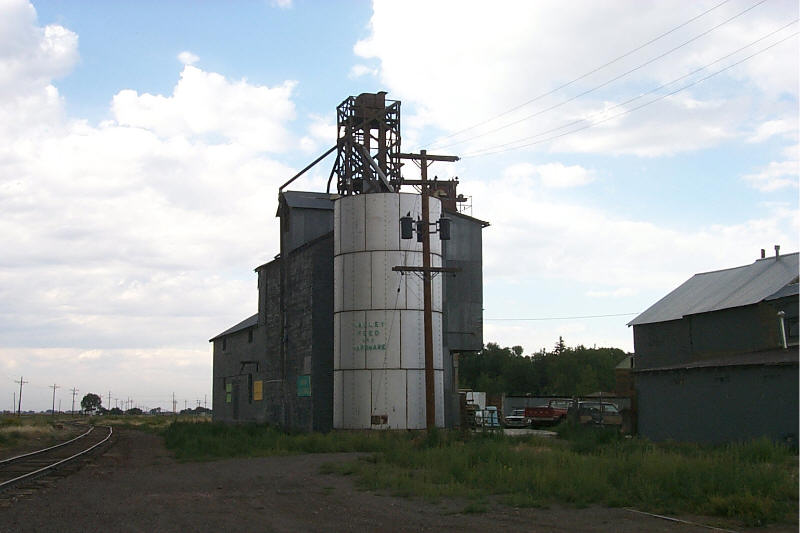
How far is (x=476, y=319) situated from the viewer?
38.0 meters

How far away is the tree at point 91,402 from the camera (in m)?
186

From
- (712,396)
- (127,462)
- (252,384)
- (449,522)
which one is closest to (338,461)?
(127,462)

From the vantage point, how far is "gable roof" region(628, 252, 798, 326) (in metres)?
34.4

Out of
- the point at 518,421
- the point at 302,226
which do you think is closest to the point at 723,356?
the point at 518,421

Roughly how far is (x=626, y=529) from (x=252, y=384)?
36898 mm

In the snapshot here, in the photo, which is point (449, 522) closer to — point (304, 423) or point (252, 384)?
point (304, 423)

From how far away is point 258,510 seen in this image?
14289 mm

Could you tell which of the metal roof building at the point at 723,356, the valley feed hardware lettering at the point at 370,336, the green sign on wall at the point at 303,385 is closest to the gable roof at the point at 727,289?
the metal roof building at the point at 723,356

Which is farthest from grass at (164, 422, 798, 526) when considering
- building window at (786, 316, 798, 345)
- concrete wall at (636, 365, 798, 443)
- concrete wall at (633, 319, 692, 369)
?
concrete wall at (633, 319, 692, 369)

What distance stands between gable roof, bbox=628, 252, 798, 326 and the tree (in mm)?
166960

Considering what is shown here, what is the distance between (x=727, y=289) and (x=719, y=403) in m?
10.8

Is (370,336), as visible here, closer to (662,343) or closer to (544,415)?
(662,343)

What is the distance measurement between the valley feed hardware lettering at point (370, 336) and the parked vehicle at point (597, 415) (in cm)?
1067

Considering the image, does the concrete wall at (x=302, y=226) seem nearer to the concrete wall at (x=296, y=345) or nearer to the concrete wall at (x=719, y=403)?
the concrete wall at (x=296, y=345)
